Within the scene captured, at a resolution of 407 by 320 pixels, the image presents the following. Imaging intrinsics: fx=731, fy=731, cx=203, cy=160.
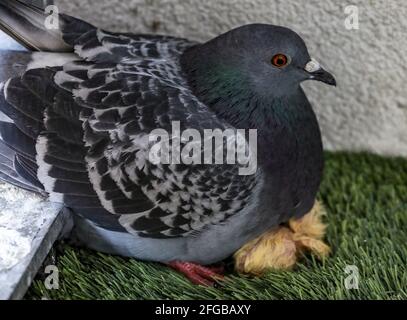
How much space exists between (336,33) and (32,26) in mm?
1169

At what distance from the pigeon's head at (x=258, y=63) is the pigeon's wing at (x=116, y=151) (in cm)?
13

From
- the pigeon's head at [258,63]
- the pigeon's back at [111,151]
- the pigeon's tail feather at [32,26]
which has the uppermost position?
the pigeon's tail feather at [32,26]

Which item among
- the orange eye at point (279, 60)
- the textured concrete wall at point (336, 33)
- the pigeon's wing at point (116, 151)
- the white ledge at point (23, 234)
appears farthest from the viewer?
the textured concrete wall at point (336, 33)

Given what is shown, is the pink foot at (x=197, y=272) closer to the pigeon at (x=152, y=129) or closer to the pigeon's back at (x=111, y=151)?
the pigeon at (x=152, y=129)

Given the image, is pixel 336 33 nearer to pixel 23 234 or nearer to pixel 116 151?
pixel 116 151

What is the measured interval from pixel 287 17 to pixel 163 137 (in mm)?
877

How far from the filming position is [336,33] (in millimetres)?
2859

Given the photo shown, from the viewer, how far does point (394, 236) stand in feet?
8.58

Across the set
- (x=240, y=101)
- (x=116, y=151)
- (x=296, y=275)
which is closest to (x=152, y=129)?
(x=116, y=151)

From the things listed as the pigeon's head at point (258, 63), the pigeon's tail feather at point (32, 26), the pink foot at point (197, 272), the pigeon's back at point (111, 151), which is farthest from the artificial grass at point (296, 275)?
the pigeon's tail feather at point (32, 26)

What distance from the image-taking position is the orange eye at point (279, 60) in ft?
7.79

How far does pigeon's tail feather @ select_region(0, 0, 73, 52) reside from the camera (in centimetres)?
244

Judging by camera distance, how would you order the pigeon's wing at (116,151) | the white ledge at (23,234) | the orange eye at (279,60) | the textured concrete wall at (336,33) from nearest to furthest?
the white ledge at (23,234) → the pigeon's wing at (116,151) → the orange eye at (279,60) → the textured concrete wall at (336,33)
